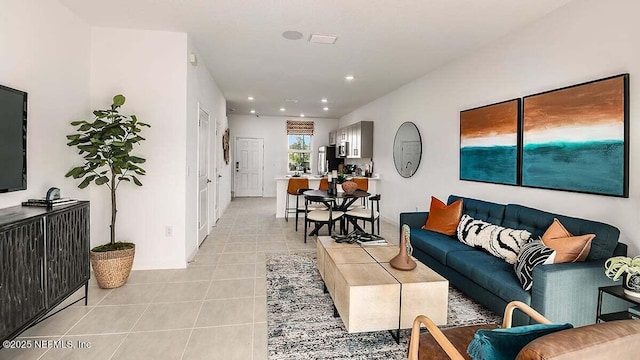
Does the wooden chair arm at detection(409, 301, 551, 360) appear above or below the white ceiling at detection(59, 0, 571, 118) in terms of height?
below

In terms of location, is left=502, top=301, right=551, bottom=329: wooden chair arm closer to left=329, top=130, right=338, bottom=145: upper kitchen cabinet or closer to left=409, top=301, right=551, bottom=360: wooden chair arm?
left=409, top=301, right=551, bottom=360: wooden chair arm

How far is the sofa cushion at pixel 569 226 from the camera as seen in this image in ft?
7.29

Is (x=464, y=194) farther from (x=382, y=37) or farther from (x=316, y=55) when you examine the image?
(x=316, y=55)

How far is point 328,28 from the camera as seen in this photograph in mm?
3365

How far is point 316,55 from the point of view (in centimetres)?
425

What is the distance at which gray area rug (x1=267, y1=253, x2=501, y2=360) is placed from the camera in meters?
2.07

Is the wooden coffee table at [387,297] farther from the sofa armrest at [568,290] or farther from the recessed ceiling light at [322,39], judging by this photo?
the recessed ceiling light at [322,39]

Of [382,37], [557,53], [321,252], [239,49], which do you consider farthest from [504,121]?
[239,49]

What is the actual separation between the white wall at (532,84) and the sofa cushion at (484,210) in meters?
0.26

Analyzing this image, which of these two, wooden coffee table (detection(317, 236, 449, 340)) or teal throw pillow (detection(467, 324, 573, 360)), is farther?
wooden coffee table (detection(317, 236, 449, 340))

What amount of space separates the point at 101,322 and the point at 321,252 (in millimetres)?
1884

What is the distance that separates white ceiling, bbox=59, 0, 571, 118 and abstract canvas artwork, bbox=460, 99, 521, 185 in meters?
0.83

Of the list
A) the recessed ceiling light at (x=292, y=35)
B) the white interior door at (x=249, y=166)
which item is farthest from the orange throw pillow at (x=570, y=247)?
the white interior door at (x=249, y=166)

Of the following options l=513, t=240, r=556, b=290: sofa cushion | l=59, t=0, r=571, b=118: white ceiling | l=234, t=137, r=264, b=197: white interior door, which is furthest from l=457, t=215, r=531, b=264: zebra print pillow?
l=234, t=137, r=264, b=197: white interior door
